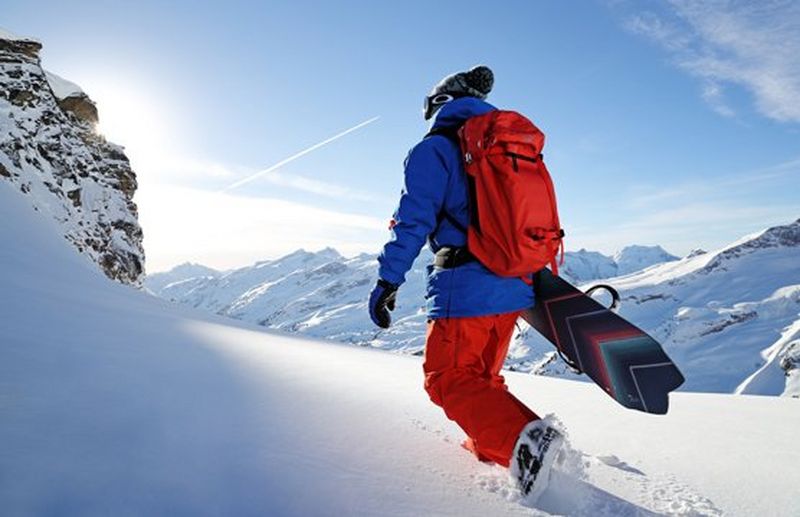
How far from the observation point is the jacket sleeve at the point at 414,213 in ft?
Answer: 8.50

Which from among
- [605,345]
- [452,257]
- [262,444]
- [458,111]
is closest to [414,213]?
[452,257]

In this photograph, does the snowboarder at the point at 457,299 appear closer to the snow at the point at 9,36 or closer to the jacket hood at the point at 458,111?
the jacket hood at the point at 458,111

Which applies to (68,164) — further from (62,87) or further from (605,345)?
(605,345)

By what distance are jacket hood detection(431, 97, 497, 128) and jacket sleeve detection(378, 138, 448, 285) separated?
0.86ft

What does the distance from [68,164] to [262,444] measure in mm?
44490

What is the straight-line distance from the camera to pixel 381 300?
8.83 feet

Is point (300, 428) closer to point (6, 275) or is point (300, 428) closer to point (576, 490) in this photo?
point (576, 490)

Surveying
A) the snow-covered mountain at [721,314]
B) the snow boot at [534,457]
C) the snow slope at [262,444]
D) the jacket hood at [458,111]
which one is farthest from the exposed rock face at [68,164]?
the snow-covered mountain at [721,314]

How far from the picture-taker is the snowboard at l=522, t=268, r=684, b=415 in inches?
93.2

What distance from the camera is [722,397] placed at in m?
4.40

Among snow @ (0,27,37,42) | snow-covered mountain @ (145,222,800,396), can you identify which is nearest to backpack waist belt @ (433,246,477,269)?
snow @ (0,27,37,42)

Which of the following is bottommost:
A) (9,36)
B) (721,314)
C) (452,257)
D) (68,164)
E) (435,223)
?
(452,257)

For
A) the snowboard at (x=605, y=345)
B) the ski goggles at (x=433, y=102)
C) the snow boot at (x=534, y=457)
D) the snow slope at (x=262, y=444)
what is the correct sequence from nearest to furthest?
the snow slope at (x=262, y=444), the snow boot at (x=534, y=457), the snowboard at (x=605, y=345), the ski goggles at (x=433, y=102)

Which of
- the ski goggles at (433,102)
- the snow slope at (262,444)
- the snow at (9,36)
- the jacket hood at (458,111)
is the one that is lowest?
the snow slope at (262,444)
